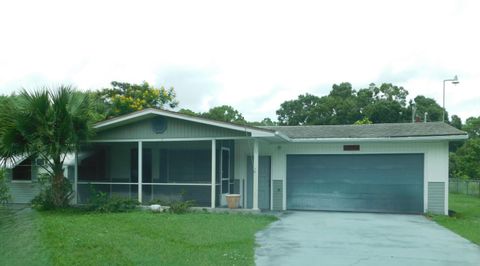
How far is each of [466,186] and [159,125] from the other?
1890 centimetres

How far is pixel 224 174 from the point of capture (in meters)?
17.0

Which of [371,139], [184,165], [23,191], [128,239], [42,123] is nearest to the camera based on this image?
[128,239]

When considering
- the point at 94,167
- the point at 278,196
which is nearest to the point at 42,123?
the point at 94,167

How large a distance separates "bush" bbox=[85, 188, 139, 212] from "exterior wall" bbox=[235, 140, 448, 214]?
160 inches

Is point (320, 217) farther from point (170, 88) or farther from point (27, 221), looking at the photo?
point (170, 88)

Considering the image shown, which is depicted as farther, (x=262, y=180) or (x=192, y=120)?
(x=262, y=180)

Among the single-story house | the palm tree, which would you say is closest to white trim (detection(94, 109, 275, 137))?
the single-story house

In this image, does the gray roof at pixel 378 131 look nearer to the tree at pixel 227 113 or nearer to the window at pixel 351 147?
the window at pixel 351 147

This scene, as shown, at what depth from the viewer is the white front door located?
16584mm

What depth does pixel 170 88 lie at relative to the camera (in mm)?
37875

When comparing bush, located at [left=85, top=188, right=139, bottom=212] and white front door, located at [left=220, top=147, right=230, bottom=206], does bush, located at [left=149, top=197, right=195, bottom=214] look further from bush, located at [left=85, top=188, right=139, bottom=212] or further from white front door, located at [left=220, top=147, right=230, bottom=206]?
white front door, located at [left=220, top=147, right=230, bottom=206]

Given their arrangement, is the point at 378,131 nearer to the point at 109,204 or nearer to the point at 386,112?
the point at 109,204

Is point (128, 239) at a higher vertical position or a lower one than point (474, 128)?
lower

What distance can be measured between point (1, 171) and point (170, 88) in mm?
22495
